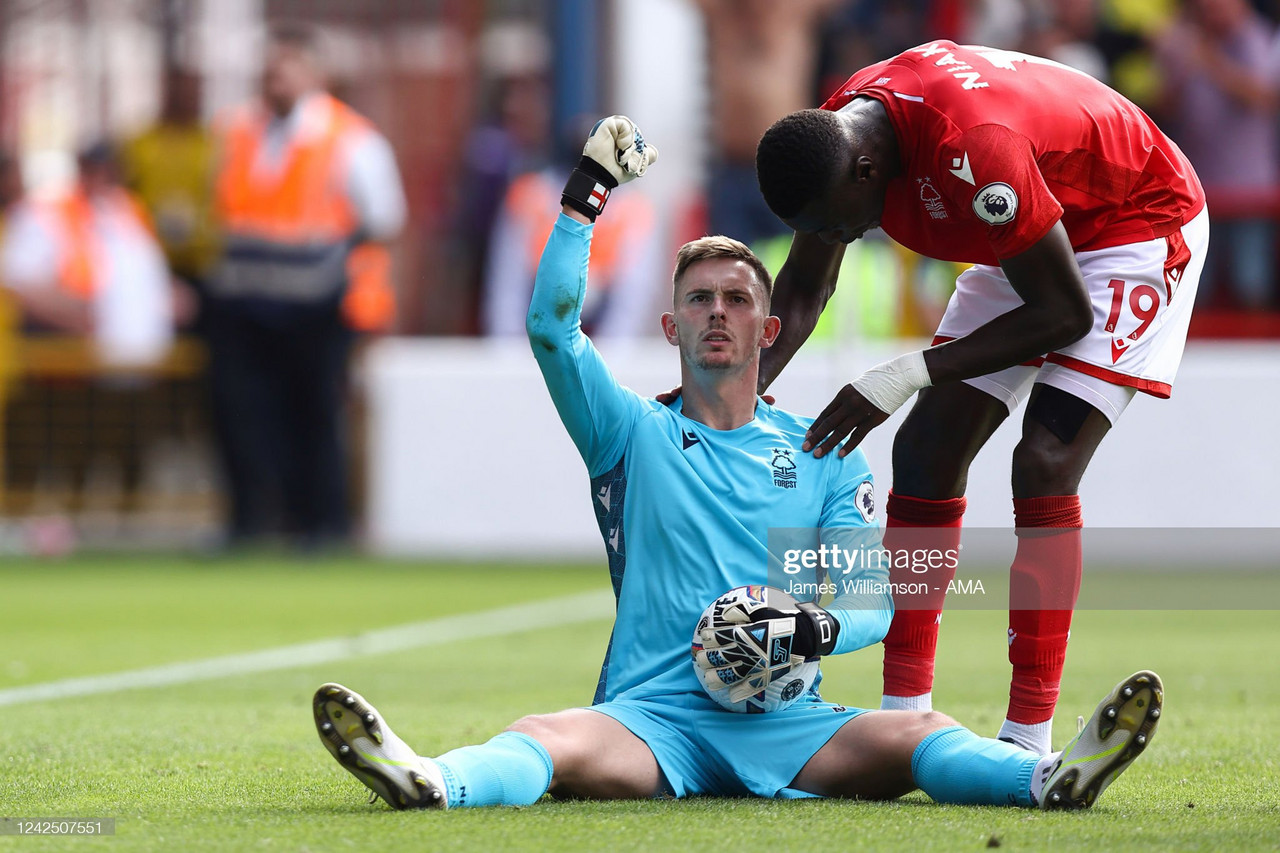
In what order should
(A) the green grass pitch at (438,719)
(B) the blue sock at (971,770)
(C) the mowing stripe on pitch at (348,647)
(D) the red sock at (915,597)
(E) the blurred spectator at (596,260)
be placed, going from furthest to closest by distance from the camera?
1. (E) the blurred spectator at (596,260)
2. (C) the mowing stripe on pitch at (348,647)
3. (D) the red sock at (915,597)
4. (B) the blue sock at (971,770)
5. (A) the green grass pitch at (438,719)

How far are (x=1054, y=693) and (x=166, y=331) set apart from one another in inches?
435

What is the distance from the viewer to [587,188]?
14.1 ft

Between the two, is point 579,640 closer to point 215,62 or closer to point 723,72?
point 723,72

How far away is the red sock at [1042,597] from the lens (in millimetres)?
4668

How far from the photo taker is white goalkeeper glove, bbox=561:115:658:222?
4297 millimetres

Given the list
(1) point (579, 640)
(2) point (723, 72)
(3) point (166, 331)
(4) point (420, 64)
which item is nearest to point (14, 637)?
(1) point (579, 640)

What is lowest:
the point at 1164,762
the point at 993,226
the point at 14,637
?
the point at 14,637

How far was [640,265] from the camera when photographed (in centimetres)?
1310

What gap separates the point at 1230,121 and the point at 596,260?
14.0 feet

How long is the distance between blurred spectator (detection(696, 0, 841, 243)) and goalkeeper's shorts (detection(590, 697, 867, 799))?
27.9ft

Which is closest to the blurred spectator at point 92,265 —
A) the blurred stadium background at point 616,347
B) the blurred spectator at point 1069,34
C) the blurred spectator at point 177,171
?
the blurred stadium background at point 616,347

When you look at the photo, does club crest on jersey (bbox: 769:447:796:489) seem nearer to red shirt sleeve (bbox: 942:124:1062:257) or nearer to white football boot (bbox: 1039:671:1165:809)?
red shirt sleeve (bbox: 942:124:1062:257)

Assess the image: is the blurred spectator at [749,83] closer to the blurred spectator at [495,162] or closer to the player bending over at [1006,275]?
the blurred spectator at [495,162]

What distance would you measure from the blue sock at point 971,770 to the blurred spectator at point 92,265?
422 inches
